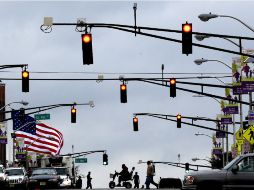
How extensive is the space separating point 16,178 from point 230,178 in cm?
2762

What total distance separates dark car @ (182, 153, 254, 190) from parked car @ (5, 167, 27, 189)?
25.4 metres

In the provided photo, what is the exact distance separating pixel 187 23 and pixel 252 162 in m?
5.46

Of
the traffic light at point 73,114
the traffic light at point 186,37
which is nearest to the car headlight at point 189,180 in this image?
the traffic light at point 186,37

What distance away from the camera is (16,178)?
167 feet

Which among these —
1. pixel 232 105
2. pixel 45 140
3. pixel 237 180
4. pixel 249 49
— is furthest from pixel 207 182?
pixel 45 140

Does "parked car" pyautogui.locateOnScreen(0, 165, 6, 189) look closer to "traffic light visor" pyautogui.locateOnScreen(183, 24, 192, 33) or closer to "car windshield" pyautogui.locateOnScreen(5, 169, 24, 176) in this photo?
"car windshield" pyautogui.locateOnScreen(5, 169, 24, 176)

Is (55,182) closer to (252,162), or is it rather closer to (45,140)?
(252,162)

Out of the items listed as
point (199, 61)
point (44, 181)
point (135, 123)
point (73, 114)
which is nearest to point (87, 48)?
point (199, 61)

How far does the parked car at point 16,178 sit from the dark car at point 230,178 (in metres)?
25.4

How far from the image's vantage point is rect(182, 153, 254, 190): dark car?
982 inches

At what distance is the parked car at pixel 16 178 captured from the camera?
164ft

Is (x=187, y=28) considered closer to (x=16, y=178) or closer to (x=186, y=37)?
(x=186, y=37)

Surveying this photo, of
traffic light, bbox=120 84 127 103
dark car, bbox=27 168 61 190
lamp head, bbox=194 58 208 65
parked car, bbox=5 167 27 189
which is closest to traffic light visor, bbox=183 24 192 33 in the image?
traffic light, bbox=120 84 127 103

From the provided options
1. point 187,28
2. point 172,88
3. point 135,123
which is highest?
point 187,28
